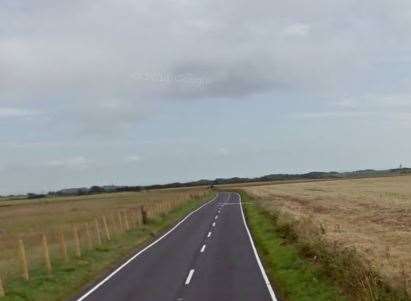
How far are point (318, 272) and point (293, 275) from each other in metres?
1.21

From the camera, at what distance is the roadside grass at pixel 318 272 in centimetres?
1291

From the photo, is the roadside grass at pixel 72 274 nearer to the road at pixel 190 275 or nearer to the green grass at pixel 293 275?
the road at pixel 190 275

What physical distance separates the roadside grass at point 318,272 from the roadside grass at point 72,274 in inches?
240

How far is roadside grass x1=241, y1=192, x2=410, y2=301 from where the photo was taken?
1291 centimetres

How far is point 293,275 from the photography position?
59.6 ft

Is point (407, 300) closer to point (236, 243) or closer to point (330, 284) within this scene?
point (330, 284)

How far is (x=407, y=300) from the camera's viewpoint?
11586 millimetres

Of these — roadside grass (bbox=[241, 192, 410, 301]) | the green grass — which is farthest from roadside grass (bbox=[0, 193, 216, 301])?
roadside grass (bbox=[241, 192, 410, 301])

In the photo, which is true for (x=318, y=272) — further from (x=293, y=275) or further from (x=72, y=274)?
(x=72, y=274)

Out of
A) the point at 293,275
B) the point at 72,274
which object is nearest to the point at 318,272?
the point at 293,275

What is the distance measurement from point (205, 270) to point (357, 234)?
9474 millimetres

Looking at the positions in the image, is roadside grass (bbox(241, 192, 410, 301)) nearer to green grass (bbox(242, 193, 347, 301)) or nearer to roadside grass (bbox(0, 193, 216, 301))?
green grass (bbox(242, 193, 347, 301))

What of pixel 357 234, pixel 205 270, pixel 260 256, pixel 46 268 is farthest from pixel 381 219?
pixel 46 268

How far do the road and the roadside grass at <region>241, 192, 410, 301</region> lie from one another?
2.06 ft
